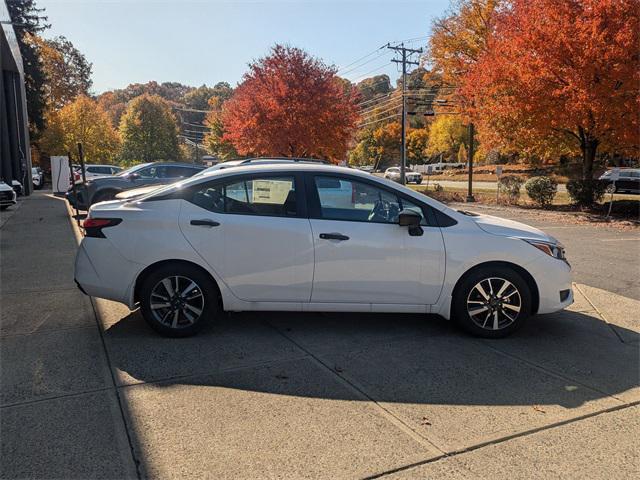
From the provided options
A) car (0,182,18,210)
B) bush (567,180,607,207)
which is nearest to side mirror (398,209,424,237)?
bush (567,180,607,207)

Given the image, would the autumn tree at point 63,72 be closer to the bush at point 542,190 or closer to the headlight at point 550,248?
the bush at point 542,190

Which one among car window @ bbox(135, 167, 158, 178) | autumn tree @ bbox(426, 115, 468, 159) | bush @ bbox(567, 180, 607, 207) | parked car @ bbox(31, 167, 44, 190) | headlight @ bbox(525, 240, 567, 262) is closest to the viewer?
headlight @ bbox(525, 240, 567, 262)

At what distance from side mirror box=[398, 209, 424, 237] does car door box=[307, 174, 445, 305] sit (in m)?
0.05

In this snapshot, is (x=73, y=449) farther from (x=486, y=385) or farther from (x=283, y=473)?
(x=486, y=385)

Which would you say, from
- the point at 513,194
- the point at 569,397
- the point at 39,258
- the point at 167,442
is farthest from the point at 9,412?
the point at 513,194

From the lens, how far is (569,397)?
3.59 m

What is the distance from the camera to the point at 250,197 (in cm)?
467

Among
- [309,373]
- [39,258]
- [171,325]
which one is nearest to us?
[309,373]

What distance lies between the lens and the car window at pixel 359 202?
15.2 ft

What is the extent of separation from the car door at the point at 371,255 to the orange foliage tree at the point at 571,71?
12966mm

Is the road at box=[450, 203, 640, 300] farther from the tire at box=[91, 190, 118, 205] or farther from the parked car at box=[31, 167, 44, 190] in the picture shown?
the parked car at box=[31, 167, 44, 190]

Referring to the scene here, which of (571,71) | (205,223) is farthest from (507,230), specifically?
(571,71)

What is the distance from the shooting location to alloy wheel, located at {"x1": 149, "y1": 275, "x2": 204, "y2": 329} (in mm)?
4527

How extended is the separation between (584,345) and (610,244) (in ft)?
24.2
